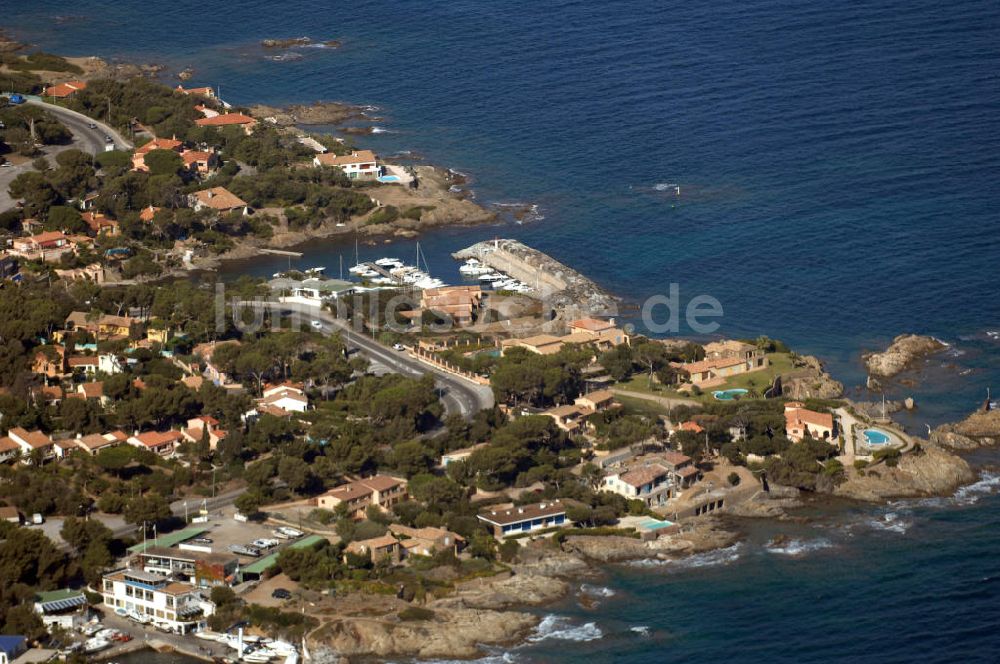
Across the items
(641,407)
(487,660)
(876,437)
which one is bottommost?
(487,660)

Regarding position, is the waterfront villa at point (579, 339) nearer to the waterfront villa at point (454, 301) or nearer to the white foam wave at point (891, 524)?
the waterfront villa at point (454, 301)

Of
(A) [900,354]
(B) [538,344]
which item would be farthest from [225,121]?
(A) [900,354]

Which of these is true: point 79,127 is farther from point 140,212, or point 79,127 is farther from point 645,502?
point 645,502

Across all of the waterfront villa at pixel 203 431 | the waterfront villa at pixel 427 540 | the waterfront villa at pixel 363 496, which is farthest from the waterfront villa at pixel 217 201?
the waterfront villa at pixel 427 540

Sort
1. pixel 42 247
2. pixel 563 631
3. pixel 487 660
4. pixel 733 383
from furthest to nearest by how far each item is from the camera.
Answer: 1. pixel 42 247
2. pixel 733 383
3. pixel 563 631
4. pixel 487 660

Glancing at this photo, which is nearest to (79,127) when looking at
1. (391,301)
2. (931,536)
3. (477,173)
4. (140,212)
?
(140,212)

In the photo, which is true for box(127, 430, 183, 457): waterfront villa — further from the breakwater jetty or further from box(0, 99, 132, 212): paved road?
box(0, 99, 132, 212): paved road

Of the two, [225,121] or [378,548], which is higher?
[225,121]

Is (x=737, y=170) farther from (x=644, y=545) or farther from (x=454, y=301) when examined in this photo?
(x=644, y=545)
